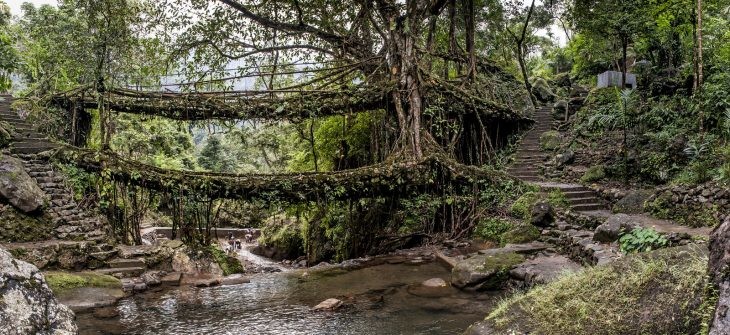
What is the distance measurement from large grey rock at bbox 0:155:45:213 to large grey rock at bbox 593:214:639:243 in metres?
10.2

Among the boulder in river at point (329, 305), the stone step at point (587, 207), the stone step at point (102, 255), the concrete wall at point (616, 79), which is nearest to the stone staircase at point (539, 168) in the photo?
the stone step at point (587, 207)

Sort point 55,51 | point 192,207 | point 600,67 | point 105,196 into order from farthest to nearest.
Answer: point 600,67
point 55,51
point 105,196
point 192,207

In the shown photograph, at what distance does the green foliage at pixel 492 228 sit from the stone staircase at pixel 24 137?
987cm

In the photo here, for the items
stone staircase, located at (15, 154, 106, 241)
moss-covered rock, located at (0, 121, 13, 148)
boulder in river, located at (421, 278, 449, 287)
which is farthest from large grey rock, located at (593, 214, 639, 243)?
moss-covered rock, located at (0, 121, 13, 148)

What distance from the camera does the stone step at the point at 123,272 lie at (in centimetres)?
843

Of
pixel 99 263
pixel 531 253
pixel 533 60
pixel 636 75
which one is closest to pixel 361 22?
pixel 531 253

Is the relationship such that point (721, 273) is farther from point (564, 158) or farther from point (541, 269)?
point (564, 158)

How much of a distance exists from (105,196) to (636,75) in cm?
1648

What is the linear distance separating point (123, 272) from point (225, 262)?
2007mm

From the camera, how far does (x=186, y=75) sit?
40.0 ft

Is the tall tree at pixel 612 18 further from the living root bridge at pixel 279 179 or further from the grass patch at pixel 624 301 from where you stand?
the grass patch at pixel 624 301

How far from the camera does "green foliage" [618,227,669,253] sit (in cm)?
588

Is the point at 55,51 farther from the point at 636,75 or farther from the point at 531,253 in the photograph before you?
the point at 636,75

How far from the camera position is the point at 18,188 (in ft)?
29.4
